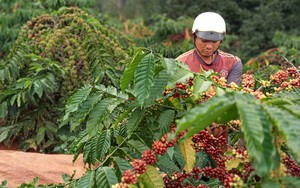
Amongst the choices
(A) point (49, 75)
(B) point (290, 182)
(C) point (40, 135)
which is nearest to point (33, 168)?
(C) point (40, 135)

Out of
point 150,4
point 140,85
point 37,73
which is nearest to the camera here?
point 140,85

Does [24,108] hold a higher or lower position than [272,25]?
higher

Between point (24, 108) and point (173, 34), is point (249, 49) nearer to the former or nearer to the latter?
point (173, 34)

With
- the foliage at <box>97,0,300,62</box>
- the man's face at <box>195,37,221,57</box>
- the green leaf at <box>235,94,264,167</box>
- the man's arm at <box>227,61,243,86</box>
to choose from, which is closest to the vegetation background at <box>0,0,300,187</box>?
the green leaf at <box>235,94,264,167</box>

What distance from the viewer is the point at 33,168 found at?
3875 mm

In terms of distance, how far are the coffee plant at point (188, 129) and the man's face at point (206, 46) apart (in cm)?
88

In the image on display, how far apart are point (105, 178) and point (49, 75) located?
10.7ft

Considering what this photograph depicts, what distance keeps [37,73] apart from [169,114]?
10.5ft

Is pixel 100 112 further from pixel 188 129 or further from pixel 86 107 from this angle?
pixel 188 129

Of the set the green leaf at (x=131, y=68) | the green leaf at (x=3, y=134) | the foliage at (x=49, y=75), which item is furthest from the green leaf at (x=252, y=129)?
the green leaf at (x=3, y=134)

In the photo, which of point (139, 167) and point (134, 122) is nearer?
point (139, 167)

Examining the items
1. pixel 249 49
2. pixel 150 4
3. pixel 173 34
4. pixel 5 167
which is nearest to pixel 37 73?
pixel 5 167

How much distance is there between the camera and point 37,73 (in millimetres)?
5160

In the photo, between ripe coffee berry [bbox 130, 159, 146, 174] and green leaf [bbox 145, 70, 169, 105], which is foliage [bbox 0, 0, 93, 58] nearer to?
green leaf [bbox 145, 70, 169, 105]
